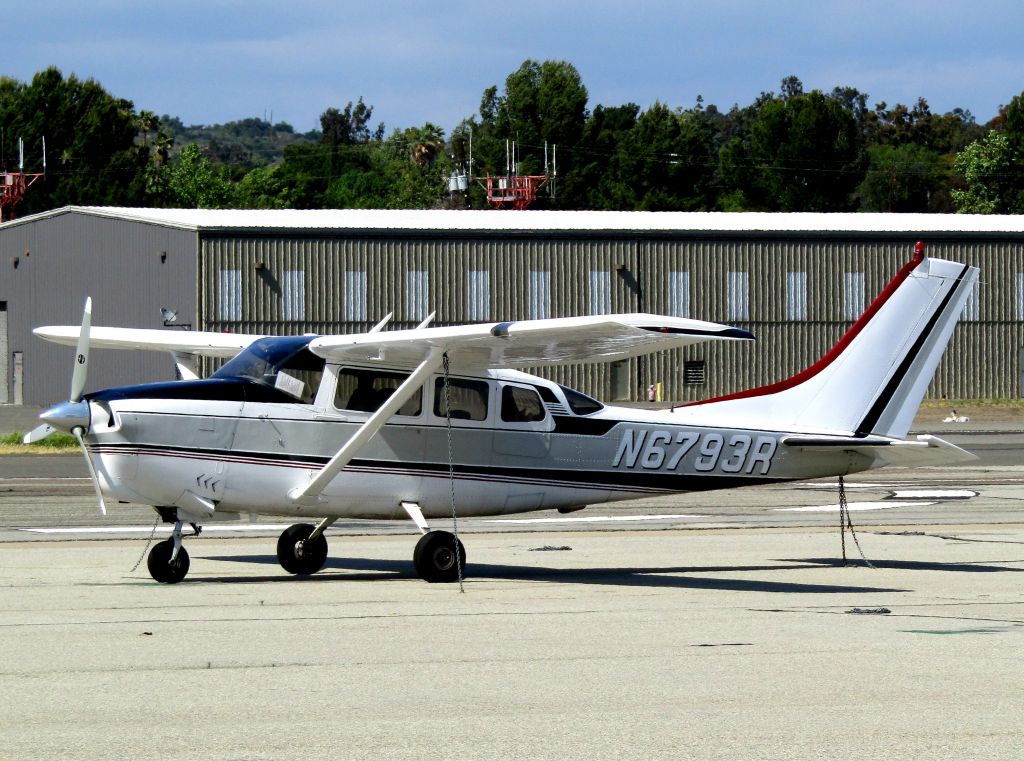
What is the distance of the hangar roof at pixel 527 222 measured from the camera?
1948 inches

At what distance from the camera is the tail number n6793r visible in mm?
14555

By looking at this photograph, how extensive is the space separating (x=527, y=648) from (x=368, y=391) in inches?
189

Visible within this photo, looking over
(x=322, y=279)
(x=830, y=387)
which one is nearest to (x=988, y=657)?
(x=830, y=387)

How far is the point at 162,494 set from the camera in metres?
12.7

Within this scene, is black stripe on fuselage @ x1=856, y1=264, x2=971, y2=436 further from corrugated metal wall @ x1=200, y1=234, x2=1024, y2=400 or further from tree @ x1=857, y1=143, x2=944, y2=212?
tree @ x1=857, y1=143, x2=944, y2=212

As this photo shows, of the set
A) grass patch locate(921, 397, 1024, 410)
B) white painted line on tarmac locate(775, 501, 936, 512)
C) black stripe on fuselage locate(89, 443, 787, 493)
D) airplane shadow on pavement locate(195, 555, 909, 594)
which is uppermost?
black stripe on fuselage locate(89, 443, 787, 493)

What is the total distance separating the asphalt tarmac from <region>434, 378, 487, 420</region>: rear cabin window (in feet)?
5.30

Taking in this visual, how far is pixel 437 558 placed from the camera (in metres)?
13.3

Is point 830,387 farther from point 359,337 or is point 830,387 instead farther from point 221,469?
point 221,469

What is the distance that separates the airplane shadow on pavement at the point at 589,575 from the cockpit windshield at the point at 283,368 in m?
1.88

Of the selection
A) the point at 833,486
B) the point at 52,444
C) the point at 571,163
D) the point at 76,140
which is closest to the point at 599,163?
the point at 571,163

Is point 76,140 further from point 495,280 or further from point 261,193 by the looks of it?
point 495,280

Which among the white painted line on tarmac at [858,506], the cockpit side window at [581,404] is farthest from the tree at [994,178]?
the cockpit side window at [581,404]

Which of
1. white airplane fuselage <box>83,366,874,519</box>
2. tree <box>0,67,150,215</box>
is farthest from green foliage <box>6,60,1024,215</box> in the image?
white airplane fuselage <box>83,366,874,519</box>
